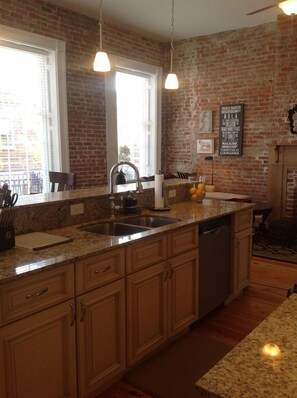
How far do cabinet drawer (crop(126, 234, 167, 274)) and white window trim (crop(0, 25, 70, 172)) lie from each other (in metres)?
3.54

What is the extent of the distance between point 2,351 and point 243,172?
574 centimetres

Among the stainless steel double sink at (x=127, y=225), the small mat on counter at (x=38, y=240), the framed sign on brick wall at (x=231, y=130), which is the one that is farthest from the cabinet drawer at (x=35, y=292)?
the framed sign on brick wall at (x=231, y=130)

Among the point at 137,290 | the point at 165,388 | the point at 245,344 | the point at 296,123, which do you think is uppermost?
the point at 296,123

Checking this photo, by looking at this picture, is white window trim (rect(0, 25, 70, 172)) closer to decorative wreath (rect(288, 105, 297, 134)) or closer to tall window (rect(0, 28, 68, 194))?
tall window (rect(0, 28, 68, 194))

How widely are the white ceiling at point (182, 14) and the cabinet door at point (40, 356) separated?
15.8 feet

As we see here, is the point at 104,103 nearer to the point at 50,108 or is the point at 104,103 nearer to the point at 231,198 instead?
the point at 50,108

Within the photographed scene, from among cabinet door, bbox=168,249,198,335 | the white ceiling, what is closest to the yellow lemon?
cabinet door, bbox=168,249,198,335

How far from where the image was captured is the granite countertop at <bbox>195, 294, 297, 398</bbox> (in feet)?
2.62

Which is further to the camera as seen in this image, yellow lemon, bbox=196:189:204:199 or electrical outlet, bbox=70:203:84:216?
yellow lemon, bbox=196:189:204:199

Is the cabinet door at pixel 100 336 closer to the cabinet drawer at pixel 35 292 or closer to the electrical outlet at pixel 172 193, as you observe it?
the cabinet drawer at pixel 35 292

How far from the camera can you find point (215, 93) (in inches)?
271

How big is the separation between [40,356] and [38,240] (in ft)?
2.15

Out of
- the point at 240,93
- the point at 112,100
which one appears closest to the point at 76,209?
the point at 112,100

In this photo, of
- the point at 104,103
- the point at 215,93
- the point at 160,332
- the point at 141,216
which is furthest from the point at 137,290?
the point at 215,93
